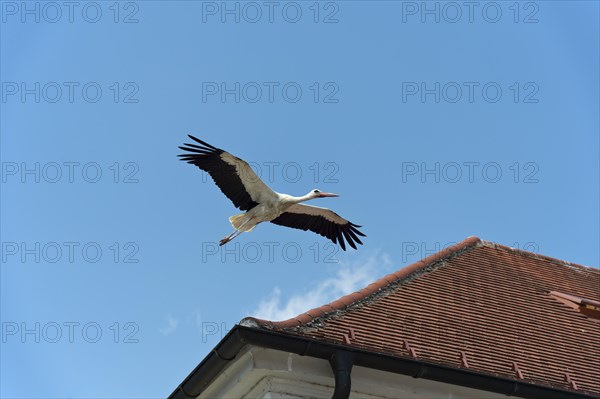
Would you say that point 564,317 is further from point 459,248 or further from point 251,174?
point 251,174

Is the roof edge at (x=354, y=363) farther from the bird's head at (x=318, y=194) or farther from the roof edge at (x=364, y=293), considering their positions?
the bird's head at (x=318, y=194)

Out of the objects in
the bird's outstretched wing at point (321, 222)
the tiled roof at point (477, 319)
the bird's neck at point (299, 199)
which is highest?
the bird's neck at point (299, 199)

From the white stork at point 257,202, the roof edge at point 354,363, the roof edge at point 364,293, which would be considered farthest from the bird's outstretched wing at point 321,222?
the roof edge at point 354,363

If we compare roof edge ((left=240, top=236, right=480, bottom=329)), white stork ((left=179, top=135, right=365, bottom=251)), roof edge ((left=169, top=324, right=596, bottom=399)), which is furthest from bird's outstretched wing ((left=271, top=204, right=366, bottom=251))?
roof edge ((left=169, top=324, right=596, bottom=399))

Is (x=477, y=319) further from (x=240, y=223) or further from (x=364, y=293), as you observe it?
(x=240, y=223)

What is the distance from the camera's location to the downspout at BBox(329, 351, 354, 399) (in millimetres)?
7695

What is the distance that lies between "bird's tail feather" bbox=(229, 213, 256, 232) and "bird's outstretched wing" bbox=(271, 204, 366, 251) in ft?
1.46

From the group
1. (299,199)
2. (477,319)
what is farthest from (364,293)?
(299,199)

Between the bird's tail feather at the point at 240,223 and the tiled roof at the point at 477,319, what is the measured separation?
96.5 inches

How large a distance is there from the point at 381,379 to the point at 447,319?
159 centimetres

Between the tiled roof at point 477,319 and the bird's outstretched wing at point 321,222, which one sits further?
the bird's outstretched wing at point 321,222

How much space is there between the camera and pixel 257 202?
11.9m

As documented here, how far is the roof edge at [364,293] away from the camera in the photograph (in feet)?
25.6

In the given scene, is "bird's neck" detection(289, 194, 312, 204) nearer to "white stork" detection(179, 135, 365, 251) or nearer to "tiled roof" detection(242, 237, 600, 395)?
"white stork" detection(179, 135, 365, 251)
